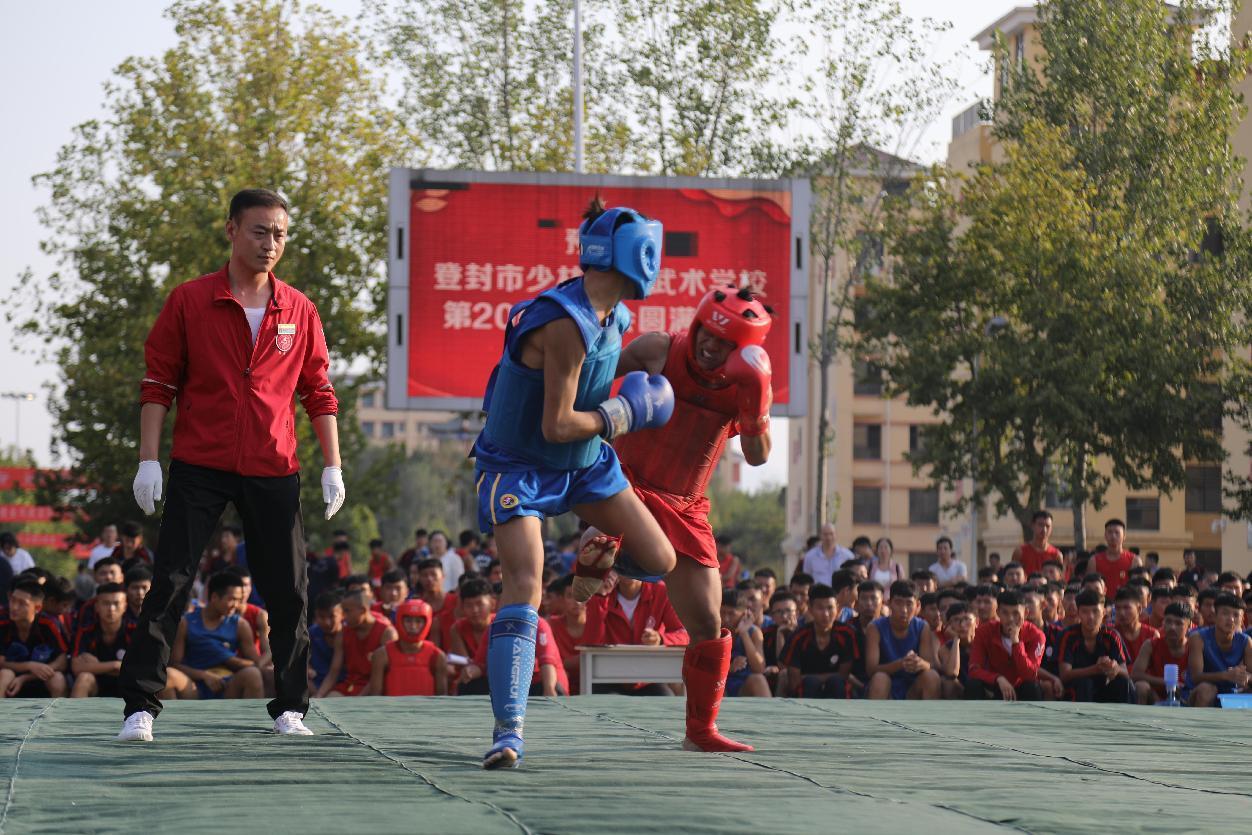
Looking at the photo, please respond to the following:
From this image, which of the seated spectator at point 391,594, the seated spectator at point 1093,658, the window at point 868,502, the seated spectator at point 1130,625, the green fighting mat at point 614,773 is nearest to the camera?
the green fighting mat at point 614,773

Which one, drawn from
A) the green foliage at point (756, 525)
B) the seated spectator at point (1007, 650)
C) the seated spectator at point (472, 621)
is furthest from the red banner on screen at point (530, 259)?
the green foliage at point (756, 525)

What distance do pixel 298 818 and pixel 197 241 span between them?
75.6ft

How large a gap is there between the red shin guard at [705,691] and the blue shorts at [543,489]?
81 cm

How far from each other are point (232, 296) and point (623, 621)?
6.39 metres

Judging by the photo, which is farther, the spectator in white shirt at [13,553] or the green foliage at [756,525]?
the green foliage at [756,525]

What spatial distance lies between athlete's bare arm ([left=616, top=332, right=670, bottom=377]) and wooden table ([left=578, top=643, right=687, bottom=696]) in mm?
5080

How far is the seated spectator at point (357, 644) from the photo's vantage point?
40.0 feet

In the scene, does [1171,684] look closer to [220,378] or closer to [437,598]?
[437,598]

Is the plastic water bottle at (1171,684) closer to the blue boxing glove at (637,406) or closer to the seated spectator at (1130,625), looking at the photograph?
the seated spectator at (1130,625)

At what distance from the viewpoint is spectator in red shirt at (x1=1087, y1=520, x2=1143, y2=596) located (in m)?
16.2

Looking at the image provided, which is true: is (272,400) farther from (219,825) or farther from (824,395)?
(824,395)

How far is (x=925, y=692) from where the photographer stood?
12.2 m

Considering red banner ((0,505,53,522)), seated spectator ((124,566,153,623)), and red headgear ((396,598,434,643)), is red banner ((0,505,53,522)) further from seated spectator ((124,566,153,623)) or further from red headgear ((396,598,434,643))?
red headgear ((396,598,434,643))

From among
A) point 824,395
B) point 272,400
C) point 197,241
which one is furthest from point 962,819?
point 824,395
